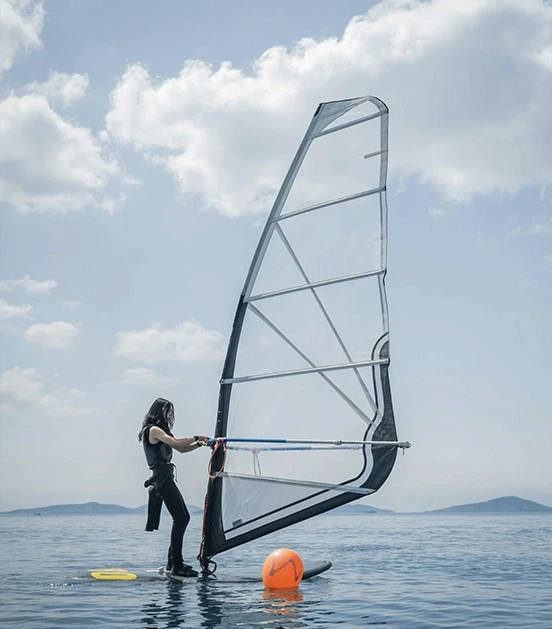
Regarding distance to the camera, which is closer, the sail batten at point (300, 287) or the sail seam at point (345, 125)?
the sail batten at point (300, 287)

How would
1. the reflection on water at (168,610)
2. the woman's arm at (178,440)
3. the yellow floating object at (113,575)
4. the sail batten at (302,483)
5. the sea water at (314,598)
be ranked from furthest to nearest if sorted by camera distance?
the yellow floating object at (113,575), the woman's arm at (178,440), the sail batten at (302,483), the sea water at (314,598), the reflection on water at (168,610)

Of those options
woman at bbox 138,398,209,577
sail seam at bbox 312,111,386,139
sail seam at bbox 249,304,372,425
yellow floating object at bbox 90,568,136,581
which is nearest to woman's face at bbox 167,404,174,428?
woman at bbox 138,398,209,577

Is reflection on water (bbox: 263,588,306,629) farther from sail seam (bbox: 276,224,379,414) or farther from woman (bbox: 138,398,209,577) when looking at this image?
sail seam (bbox: 276,224,379,414)

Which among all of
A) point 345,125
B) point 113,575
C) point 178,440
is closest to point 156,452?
point 178,440

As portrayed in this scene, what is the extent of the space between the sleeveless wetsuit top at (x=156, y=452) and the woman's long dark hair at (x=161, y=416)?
0.08 m

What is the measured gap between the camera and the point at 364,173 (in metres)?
9.30

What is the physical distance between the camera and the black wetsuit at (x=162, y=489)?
27.7 ft

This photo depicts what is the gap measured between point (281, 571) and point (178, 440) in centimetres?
183

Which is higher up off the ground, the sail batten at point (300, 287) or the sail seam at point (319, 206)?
the sail seam at point (319, 206)

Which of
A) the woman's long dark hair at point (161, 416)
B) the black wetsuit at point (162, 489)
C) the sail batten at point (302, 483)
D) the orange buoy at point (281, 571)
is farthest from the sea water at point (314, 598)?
the woman's long dark hair at point (161, 416)

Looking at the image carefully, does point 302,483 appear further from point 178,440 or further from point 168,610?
point 168,610

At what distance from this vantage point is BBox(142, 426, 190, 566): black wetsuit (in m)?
8.44

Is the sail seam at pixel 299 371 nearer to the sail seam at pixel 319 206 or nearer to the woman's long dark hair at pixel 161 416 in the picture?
the woman's long dark hair at pixel 161 416

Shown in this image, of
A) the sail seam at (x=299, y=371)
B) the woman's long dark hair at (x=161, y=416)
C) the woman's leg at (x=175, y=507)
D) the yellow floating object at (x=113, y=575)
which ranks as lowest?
the yellow floating object at (x=113, y=575)
